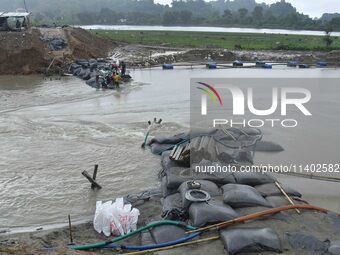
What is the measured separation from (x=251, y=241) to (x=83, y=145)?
682cm

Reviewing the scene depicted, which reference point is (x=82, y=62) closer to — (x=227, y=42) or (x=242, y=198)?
(x=242, y=198)

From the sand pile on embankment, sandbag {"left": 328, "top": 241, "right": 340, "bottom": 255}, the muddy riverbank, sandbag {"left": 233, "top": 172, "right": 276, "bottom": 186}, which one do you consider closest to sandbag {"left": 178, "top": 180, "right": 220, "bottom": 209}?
sandbag {"left": 233, "top": 172, "right": 276, "bottom": 186}

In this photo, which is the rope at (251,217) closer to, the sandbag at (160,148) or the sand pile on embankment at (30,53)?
the sandbag at (160,148)

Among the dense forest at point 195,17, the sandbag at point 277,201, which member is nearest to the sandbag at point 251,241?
the sandbag at point 277,201

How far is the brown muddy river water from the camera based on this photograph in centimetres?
777

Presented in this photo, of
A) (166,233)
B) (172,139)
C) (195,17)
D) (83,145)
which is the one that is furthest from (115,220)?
(195,17)

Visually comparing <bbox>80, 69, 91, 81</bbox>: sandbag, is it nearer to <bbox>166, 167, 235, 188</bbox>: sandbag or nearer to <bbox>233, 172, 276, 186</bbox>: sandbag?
<bbox>166, 167, 235, 188</bbox>: sandbag

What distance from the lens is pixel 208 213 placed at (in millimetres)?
5879

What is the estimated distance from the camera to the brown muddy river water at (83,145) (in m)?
7.77

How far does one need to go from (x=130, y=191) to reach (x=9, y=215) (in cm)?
232

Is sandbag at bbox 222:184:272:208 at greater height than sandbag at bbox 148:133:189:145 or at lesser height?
greater

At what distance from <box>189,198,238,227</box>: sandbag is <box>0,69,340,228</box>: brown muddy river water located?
7.30 ft

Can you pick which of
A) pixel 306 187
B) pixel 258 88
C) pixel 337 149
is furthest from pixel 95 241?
pixel 258 88

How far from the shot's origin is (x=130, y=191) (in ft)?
26.8
